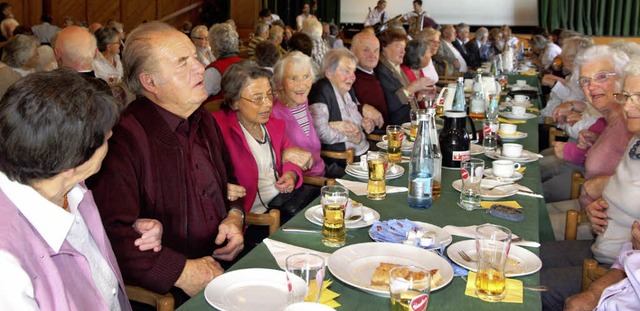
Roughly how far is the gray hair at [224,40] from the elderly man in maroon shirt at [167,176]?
140 inches

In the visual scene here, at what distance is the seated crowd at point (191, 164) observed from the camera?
1426mm

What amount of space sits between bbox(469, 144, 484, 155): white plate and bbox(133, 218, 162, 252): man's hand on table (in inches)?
65.3

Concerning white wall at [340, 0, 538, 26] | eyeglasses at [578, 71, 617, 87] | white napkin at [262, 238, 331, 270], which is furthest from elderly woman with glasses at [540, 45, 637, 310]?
white wall at [340, 0, 538, 26]

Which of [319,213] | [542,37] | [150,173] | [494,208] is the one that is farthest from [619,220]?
[542,37]

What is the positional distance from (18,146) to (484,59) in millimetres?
9837

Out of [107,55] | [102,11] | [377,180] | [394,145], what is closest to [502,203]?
[377,180]

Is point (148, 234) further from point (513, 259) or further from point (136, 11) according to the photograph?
point (136, 11)

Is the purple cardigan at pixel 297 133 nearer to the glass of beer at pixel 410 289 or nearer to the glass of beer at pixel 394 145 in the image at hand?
the glass of beer at pixel 394 145

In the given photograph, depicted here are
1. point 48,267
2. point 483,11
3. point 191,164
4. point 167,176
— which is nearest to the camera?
point 48,267

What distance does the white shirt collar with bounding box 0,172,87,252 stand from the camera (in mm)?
1401

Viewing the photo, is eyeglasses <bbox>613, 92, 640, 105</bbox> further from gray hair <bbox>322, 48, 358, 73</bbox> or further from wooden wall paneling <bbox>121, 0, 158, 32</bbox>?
wooden wall paneling <bbox>121, 0, 158, 32</bbox>

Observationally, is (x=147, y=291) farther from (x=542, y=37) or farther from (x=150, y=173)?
(x=542, y=37)

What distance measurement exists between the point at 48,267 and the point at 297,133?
232 cm

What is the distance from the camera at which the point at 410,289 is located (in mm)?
1381
